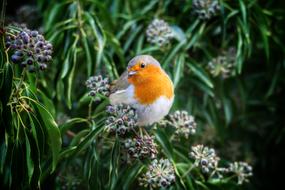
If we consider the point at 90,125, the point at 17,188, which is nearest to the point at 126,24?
the point at 90,125

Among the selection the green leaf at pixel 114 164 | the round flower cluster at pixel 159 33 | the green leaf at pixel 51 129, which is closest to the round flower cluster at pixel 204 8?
the round flower cluster at pixel 159 33

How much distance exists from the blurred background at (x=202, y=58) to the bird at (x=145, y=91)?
467 mm

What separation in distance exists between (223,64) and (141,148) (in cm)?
149

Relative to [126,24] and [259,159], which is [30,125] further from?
[259,159]

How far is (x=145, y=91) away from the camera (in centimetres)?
350

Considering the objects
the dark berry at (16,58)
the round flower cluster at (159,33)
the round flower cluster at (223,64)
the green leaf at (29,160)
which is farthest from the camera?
the round flower cluster at (223,64)

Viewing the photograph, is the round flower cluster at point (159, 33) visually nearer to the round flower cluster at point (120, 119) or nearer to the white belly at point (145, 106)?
the white belly at point (145, 106)

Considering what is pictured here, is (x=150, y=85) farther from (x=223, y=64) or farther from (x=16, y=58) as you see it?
(x=223, y=64)

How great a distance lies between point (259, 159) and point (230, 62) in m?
1.35

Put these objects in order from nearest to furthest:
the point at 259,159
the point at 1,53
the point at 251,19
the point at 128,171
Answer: the point at 1,53
the point at 128,171
the point at 251,19
the point at 259,159

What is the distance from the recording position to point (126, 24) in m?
4.78

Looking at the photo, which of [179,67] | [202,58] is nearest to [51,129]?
[179,67]

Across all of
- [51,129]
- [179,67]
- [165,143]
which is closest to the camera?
[51,129]

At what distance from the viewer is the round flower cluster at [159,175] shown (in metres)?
3.24
